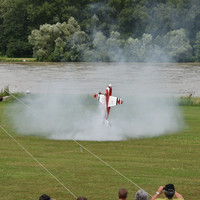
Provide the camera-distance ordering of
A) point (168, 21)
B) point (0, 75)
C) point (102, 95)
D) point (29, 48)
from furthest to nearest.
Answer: point (29, 48) < point (0, 75) < point (168, 21) < point (102, 95)

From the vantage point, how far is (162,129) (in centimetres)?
2238

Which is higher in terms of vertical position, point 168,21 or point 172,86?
point 168,21

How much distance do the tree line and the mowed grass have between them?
61.8 feet

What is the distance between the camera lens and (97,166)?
15148 mm

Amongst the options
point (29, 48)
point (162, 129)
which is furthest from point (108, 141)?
point (29, 48)

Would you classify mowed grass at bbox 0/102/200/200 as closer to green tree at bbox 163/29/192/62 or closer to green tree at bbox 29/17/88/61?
green tree at bbox 163/29/192/62

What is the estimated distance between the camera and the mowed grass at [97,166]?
41.8ft

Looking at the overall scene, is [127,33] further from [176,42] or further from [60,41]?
[60,41]

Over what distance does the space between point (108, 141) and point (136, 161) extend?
12.7 ft

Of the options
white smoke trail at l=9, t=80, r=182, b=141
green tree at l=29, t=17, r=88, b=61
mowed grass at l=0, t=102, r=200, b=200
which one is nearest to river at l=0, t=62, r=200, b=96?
green tree at l=29, t=17, r=88, b=61

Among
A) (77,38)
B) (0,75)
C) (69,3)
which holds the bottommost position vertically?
(0,75)

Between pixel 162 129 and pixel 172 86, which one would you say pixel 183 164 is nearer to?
pixel 162 129

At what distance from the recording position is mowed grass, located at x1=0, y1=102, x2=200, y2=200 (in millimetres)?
12742

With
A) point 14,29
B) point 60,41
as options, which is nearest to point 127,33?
point 60,41
